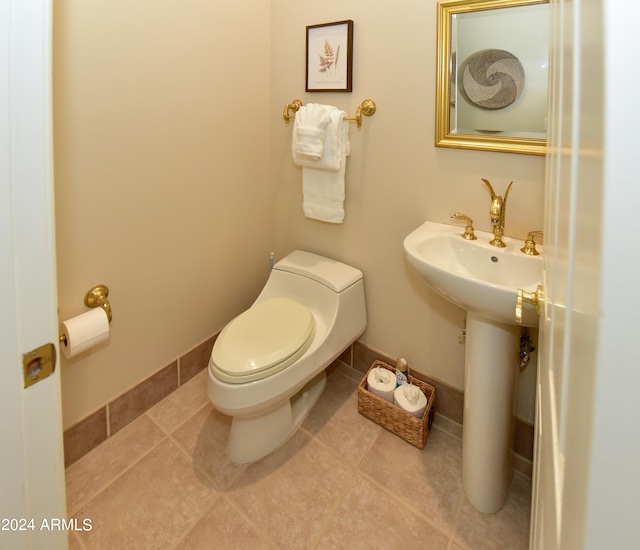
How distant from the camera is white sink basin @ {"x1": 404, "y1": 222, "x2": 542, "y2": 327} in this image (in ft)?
3.42

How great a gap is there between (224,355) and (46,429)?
77 centimetres

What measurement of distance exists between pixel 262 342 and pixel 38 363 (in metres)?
0.90

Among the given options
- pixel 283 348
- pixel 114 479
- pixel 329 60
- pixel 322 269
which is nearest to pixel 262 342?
pixel 283 348

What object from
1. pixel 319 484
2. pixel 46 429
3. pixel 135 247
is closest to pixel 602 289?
pixel 46 429

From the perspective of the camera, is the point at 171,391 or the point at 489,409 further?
the point at 171,391

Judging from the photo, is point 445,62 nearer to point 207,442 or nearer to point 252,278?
point 252,278

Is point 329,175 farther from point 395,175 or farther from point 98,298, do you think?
point 98,298

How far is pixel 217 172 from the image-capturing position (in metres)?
1.76

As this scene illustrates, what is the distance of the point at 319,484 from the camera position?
4.73 ft

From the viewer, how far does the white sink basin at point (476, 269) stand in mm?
1041

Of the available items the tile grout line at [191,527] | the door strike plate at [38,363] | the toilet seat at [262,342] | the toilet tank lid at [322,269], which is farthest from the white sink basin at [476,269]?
the tile grout line at [191,527]

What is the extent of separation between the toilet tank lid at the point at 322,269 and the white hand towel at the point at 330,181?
215mm

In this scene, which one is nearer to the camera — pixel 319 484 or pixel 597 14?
pixel 597 14

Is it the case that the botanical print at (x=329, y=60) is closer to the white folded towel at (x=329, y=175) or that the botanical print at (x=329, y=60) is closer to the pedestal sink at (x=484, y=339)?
the white folded towel at (x=329, y=175)
